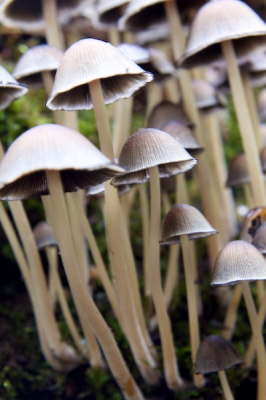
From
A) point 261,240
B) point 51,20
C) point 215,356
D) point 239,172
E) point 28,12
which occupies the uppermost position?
point 28,12

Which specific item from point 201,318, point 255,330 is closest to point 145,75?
point 255,330

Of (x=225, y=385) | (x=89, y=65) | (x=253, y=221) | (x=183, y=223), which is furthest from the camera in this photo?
(x=253, y=221)

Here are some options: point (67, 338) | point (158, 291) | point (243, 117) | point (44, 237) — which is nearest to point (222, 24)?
point (243, 117)

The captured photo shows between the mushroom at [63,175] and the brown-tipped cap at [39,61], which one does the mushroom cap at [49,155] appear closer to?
the mushroom at [63,175]

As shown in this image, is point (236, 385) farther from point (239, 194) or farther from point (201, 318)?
point (239, 194)

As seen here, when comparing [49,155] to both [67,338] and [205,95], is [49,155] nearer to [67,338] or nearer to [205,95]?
[67,338]

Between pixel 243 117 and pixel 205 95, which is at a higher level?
pixel 205 95
